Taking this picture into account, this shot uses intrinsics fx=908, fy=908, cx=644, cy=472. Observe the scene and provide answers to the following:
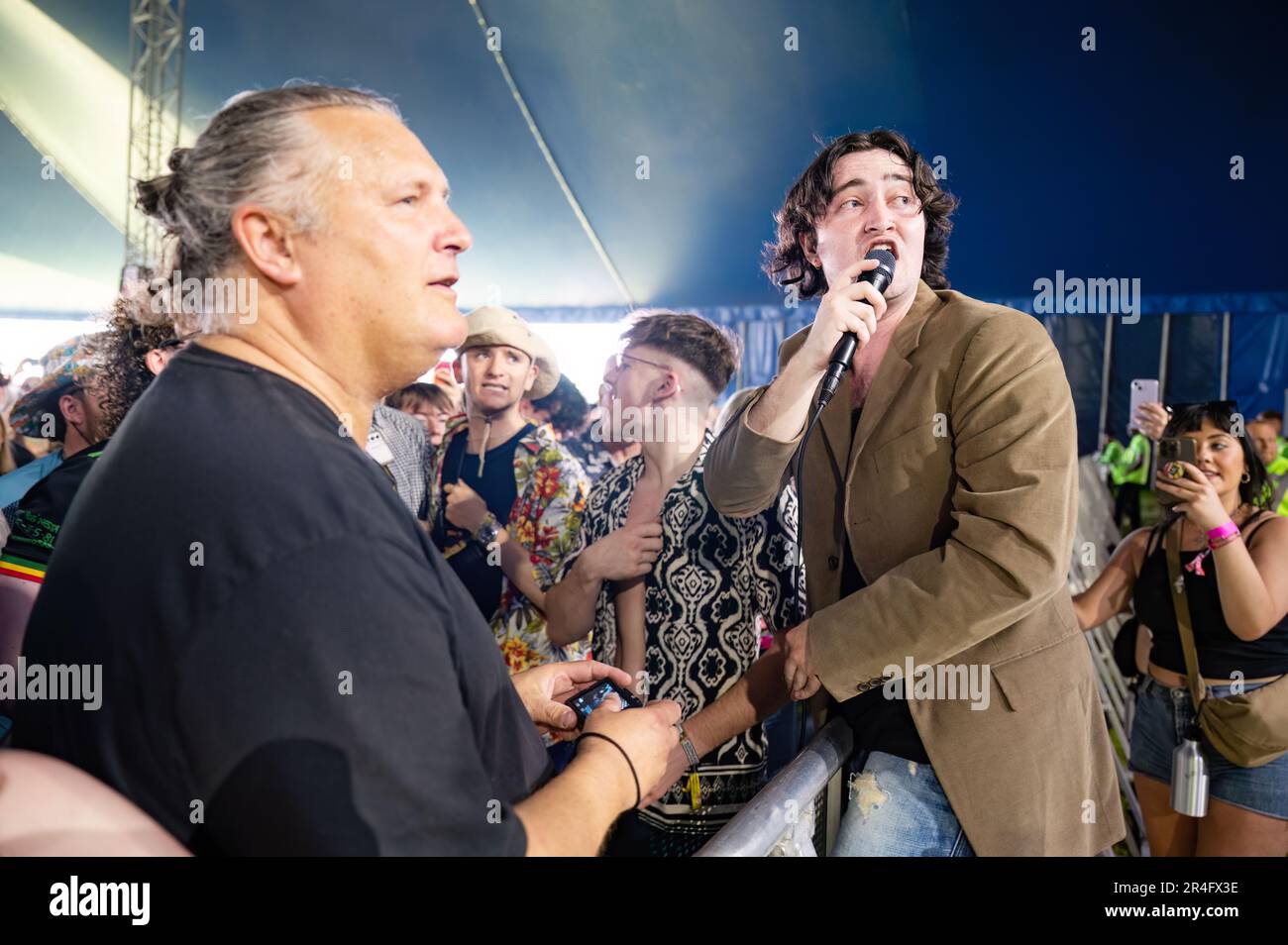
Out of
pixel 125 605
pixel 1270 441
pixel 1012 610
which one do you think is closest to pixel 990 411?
pixel 1012 610

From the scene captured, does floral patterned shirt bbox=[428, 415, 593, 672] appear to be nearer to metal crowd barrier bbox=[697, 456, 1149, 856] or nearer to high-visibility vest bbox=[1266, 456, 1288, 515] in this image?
metal crowd barrier bbox=[697, 456, 1149, 856]

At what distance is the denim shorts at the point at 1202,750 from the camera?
2.45 metres

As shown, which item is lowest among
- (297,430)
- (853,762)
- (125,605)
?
(853,762)

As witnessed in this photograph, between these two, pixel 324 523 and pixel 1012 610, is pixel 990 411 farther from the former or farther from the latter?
pixel 324 523

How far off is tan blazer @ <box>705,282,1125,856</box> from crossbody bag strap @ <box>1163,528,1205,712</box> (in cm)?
124

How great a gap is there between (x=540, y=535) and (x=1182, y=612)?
193 centimetres

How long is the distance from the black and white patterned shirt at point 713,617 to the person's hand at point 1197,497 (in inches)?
53.5

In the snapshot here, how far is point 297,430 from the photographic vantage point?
2.87 ft

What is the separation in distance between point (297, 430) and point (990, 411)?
3.47ft

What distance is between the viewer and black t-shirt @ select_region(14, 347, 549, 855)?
76 cm

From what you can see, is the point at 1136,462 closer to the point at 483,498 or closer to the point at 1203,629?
the point at 1203,629

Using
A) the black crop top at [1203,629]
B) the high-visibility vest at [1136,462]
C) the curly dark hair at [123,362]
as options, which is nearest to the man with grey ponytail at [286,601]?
the curly dark hair at [123,362]

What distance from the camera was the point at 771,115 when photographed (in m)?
7.00

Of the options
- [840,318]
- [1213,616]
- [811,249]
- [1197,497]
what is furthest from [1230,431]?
[840,318]
